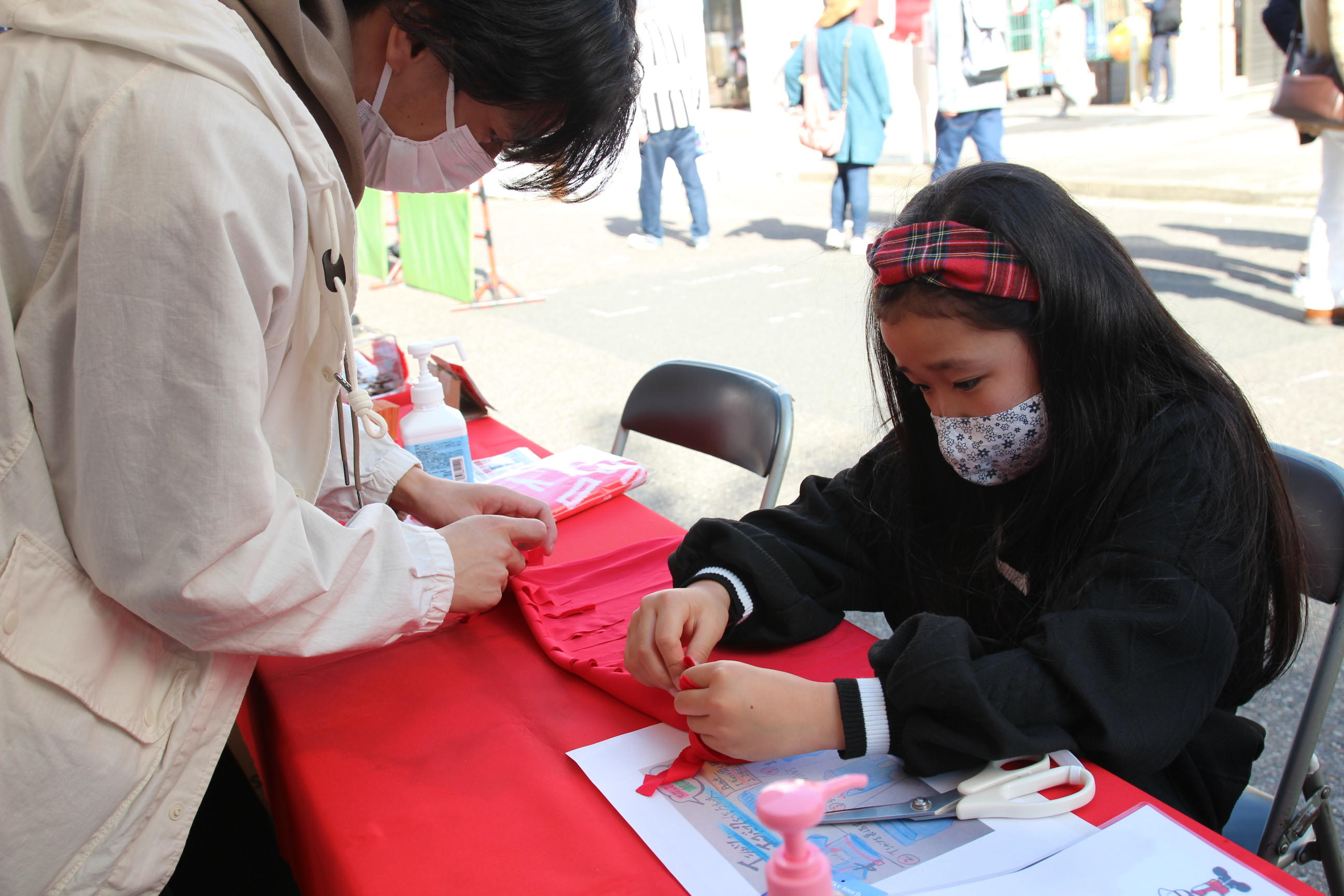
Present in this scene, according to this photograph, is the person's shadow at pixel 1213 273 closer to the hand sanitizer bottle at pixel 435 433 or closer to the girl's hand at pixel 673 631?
the hand sanitizer bottle at pixel 435 433

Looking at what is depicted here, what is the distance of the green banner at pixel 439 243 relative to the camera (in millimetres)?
6887

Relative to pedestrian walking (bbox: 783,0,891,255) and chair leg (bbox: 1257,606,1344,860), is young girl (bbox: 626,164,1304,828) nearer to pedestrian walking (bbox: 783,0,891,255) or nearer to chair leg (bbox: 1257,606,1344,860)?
chair leg (bbox: 1257,606,1344,860)

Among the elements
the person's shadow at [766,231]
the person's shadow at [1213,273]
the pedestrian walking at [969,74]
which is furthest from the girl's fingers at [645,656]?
the person's shadow at [766,231]

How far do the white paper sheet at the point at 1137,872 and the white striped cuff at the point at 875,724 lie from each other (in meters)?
0.17

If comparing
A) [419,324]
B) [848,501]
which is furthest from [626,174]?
[848,501]

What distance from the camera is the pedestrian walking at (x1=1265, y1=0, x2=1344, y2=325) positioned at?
3.96 metres

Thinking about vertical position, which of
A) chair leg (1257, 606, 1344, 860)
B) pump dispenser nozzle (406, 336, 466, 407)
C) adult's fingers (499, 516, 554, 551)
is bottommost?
chair leg (1257, 606, 1344, 860)

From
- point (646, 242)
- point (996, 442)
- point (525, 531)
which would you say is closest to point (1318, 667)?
point (996, 442)

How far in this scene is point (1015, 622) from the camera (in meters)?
1.30

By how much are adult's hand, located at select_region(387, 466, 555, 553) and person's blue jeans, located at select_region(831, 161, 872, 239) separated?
19.0ft

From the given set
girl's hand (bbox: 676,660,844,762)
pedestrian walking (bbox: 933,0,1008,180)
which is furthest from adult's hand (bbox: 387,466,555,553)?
pedestrian walking (bbox: 933,0,1008,180)

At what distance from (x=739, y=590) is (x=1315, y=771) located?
0.79 m

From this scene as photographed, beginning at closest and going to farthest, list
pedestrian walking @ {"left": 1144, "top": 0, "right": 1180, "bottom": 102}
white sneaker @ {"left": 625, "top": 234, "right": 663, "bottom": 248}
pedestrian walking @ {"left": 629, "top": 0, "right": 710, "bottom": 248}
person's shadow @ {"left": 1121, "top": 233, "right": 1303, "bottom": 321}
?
person's shadow @ {"left": 1121, "top": 233, "right": 1303, "bottom": 321} → pedestrian walking @ {"left": 629, "top": 0, "right": 710, "bottom": 248} → white sneaker @ {"left": 625, "top": 234, "right": 663, "bottom": 248} → pedestrian walking @ {"left": 1144, "top": 0, "right": 1180, "bottom": 102}

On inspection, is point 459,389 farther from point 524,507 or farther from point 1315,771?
point 1315,771
